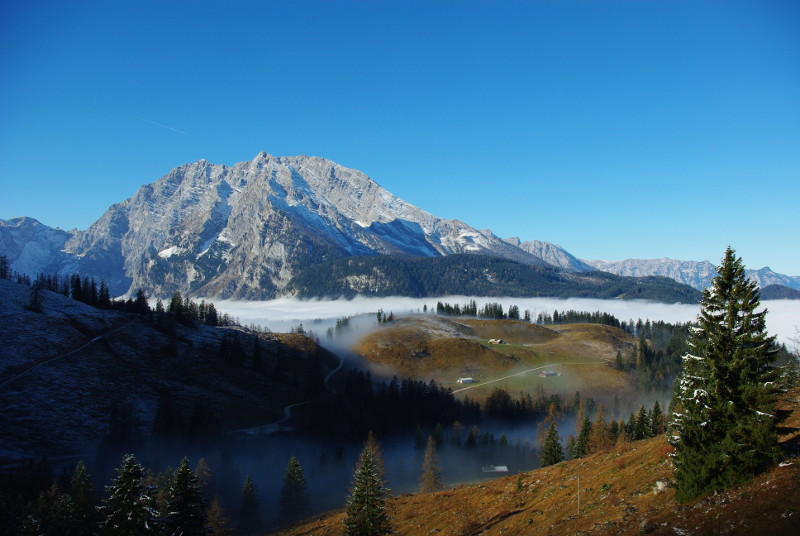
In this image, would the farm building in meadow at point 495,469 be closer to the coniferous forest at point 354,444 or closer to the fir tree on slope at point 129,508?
the coniferous forest at point 354,444

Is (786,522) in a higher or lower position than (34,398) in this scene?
higher

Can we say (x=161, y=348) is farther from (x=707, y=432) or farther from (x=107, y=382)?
(x=707, y=432)

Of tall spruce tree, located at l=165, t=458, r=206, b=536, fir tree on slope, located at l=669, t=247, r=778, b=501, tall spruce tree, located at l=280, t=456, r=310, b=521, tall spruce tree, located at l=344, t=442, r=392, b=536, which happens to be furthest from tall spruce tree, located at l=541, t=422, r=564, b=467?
tall spruce tree, located at l=165, t=458, r=206, b=536

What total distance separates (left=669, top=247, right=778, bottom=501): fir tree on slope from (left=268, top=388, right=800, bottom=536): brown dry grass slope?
51.2 inches

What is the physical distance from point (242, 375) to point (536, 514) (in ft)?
485

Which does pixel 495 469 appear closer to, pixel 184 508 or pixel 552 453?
pixel 552 453

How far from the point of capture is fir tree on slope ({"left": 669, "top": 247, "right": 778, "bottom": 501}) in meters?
29.7

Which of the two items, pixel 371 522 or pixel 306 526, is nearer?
pixel 371 522

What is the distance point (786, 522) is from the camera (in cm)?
2414

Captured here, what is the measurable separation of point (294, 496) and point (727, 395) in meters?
85.7

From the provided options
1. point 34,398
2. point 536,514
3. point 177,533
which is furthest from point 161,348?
point 536,514

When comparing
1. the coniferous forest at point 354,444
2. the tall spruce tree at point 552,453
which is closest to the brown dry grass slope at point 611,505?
the coniferous forest at point 354,444

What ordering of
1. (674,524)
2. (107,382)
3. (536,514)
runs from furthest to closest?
(107,382)
(536,514)
(674,524)

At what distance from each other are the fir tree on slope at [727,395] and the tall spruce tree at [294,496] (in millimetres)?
79863
